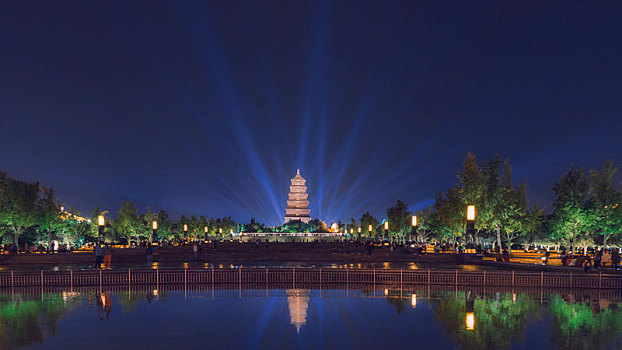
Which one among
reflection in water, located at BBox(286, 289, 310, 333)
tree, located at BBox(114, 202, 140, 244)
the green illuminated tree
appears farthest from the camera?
tree, located at BBox(114, 202, 140, 244)

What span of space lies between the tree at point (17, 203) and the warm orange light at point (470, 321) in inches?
2044

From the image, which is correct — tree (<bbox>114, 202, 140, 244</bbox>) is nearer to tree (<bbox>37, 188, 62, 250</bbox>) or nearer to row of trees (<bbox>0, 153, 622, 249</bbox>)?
row of trees (<bbox>0, 153, 622, 249</bbox>)

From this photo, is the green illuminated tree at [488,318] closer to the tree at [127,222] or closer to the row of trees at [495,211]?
the row of trees at [495,211]

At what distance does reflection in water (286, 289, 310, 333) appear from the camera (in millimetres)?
15260

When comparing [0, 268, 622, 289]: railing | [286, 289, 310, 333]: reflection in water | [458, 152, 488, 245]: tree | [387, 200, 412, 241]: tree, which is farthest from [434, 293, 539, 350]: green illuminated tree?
[387, 200, 412, 241]: tree

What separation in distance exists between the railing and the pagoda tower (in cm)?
13238

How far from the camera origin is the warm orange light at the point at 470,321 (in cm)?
1434

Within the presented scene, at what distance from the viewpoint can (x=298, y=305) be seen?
724 inches

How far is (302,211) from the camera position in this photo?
161 m

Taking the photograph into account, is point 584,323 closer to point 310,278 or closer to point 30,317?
point 310,278

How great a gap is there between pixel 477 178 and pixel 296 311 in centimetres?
3575

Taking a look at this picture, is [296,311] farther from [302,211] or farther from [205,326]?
[302,211]

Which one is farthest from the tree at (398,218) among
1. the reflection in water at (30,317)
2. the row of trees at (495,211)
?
the reflection in water at (30,317)

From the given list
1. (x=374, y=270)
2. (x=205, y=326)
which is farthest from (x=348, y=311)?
(x=374, y=270)
